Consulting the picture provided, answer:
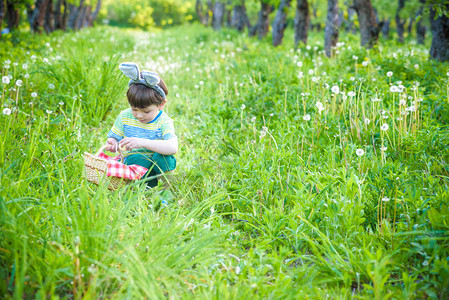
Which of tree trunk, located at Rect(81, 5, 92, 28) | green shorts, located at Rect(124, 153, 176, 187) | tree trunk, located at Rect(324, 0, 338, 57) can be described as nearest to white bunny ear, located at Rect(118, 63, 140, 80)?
green shorts, located at Rect(124, 153, 176, 187)

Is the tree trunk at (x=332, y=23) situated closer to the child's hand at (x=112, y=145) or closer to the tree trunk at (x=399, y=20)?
the child's hand at (x=112, y=145)

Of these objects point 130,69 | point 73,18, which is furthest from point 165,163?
point 73,18

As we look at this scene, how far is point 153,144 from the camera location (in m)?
2.76

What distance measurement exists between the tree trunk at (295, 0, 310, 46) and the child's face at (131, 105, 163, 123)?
8518 millimetres

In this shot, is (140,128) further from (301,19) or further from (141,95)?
(301,19)

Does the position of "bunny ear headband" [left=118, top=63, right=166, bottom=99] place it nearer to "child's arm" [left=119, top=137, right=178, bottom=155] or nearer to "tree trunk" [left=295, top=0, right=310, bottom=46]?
"child's arm" [left=119, top=137, right=178, bottom=155]

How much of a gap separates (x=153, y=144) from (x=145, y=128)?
287 millimetres

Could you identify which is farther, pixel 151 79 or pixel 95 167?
pixel 151 79

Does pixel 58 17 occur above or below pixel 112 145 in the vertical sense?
above

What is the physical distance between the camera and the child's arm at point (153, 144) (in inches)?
106

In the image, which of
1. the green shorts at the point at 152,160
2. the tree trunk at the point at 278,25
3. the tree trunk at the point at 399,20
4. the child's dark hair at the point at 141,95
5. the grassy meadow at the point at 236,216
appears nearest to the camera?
the grassy meadow at the point at 236,216

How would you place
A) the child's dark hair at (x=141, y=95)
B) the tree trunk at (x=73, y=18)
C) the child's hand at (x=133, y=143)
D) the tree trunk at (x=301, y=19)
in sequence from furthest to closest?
the tree trunk at (x=73, y=18) → the tree trunk at (x=301, y=19) → the child's dark hair at (x=141, y=95) → the child's hand at (x=133, y=143)

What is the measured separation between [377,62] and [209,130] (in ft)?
11.0

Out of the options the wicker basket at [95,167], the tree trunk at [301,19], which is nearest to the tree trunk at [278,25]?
the tree trunk at [301,19]
